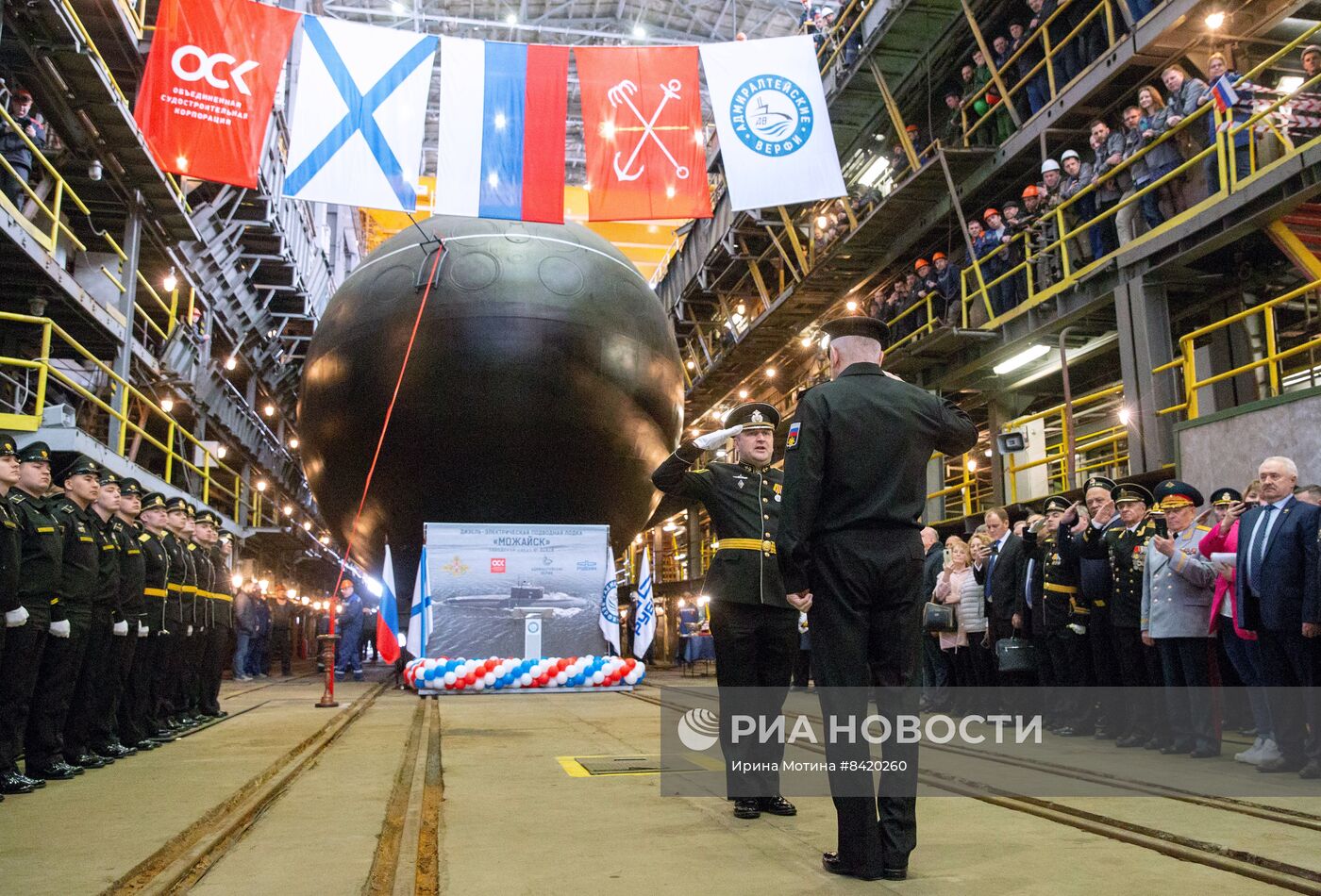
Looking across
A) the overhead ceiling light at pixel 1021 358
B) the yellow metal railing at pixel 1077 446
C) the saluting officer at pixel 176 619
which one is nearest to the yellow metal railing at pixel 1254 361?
the yellow metal railing at pixel 1077 446

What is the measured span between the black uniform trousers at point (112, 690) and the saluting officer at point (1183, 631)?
6.09m

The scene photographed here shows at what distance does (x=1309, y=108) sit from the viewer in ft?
31.6

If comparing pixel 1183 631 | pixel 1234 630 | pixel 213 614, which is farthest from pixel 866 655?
pixel 213 614

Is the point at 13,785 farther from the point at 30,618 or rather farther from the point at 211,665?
the point at 211,665

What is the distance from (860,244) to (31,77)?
11.1 m

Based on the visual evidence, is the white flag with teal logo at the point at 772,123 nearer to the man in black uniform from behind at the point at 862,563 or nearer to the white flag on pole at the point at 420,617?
the white flag on pole at the point at 420,617

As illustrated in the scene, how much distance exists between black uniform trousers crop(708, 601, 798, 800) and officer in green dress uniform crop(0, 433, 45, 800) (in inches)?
125

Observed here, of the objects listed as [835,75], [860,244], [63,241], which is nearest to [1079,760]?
[860,244]

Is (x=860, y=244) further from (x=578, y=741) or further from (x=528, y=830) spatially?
(x=528, y=830)

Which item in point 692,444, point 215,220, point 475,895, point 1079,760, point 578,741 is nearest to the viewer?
point 475,895

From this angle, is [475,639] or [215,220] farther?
[215,220]

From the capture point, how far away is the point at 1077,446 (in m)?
13.3

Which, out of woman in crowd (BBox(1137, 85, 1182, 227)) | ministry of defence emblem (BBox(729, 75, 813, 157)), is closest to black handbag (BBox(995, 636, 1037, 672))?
woman in crowd (BBox(1137, 85, 1182, 227))

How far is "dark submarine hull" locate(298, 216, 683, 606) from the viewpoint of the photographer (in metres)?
10.4
